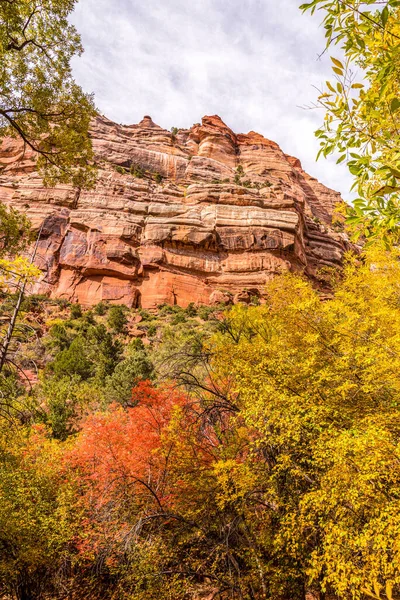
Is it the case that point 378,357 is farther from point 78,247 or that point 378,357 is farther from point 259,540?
point 78,247

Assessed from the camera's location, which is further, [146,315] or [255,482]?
[146,315]

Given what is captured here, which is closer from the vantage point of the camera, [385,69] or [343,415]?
[385,69]

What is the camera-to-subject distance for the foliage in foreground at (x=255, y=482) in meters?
5.42

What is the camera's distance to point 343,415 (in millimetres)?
6176

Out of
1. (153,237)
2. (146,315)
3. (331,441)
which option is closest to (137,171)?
(153,237)

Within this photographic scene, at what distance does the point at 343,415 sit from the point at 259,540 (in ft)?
10.8

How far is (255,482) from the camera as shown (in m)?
7.46

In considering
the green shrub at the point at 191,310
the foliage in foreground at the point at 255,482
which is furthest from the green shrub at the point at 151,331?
the foliage in foreground at the point at 255,482

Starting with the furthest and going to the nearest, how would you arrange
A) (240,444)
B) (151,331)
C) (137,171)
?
1. (137,171)
2. (151,331)
3. (240,444)

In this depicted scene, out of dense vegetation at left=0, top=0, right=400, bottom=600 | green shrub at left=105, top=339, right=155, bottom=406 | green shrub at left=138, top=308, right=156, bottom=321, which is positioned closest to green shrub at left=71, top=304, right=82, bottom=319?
green shrub at left=138, top=308, right=156, bottom=321

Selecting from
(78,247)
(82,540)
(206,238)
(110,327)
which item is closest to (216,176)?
(206,238)

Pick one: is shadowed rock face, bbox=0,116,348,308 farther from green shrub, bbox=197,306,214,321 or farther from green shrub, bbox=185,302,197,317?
green shrub, bbox=197,306,214,321

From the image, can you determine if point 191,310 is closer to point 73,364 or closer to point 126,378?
point 73,364

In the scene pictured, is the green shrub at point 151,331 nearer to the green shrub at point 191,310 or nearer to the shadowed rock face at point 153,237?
the green shrub at point 191,310
